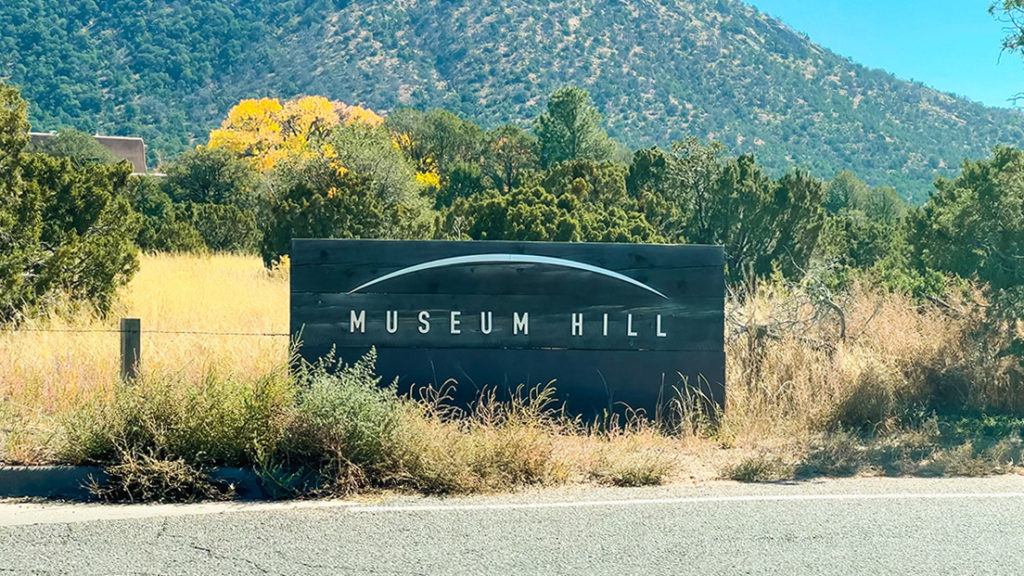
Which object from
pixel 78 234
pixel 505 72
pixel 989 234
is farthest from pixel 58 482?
pixel 505 72

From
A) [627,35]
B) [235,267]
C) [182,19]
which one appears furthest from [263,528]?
[182,19]

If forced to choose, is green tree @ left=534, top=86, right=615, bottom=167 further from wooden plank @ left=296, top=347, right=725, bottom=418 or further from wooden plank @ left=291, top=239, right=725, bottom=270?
wooden plank @ left=296, top=347, right=725, bottom=418

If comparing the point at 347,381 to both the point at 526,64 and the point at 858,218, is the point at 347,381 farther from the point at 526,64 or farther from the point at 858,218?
the point at 526,64

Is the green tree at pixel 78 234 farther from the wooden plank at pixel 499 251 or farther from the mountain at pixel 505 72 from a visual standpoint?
the mountain at pixel 505 72

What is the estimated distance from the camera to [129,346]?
8508 mm

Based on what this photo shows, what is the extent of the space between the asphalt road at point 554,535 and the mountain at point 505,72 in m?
84.7

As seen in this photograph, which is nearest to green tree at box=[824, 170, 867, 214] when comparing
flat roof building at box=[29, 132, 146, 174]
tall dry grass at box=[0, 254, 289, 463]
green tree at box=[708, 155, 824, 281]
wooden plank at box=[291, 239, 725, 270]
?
green tree at box=[708, 155, 824, 281]

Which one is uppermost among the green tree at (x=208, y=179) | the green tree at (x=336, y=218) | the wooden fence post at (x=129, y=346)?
the green tree at (x=208, y=179)

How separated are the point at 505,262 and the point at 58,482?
424 centimetres

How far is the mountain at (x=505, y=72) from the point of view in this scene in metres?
99.9

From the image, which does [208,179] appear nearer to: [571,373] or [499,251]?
[499,251]

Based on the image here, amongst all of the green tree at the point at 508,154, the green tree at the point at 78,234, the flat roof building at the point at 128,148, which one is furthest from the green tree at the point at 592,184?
the flat roof building at the point at 128,148

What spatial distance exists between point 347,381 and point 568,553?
2.57 m

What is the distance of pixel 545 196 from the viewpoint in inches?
803
